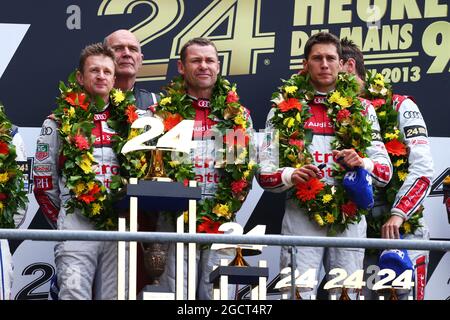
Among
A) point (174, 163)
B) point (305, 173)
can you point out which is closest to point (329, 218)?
point (305, 173)

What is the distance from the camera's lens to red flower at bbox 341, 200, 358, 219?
9609 millimetres

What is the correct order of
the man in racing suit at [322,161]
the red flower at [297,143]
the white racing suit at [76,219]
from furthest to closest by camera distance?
the red flower at [297,143]
the man in racing suit at [322,161]
the white racing suit at [76,219]

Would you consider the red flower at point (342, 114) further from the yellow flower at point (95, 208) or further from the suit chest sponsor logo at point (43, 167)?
the suit chest sponsor logo at point (43, 167)

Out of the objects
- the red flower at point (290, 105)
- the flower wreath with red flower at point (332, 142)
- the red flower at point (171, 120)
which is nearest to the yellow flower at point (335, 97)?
the flower wreath with red flower at point (332, 142)

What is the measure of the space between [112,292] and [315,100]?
78.2 inches

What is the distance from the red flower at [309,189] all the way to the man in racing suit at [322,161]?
0.06m

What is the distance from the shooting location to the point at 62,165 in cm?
956

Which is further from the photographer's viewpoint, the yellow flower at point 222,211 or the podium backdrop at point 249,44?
the podium backdrop at point 249,44

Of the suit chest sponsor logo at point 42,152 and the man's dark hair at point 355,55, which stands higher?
the man's dark hair at point 355,55

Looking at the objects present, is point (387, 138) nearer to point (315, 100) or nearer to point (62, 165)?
point (315, 100)

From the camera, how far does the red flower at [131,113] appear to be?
9.52 meters

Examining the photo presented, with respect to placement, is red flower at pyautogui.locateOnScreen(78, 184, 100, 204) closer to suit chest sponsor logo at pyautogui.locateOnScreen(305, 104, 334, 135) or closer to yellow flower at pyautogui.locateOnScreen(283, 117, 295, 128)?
→ yellow flower at pyautogui.locateOnScreen(283, 117, 295, 128)

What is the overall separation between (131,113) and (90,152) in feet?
1.18
